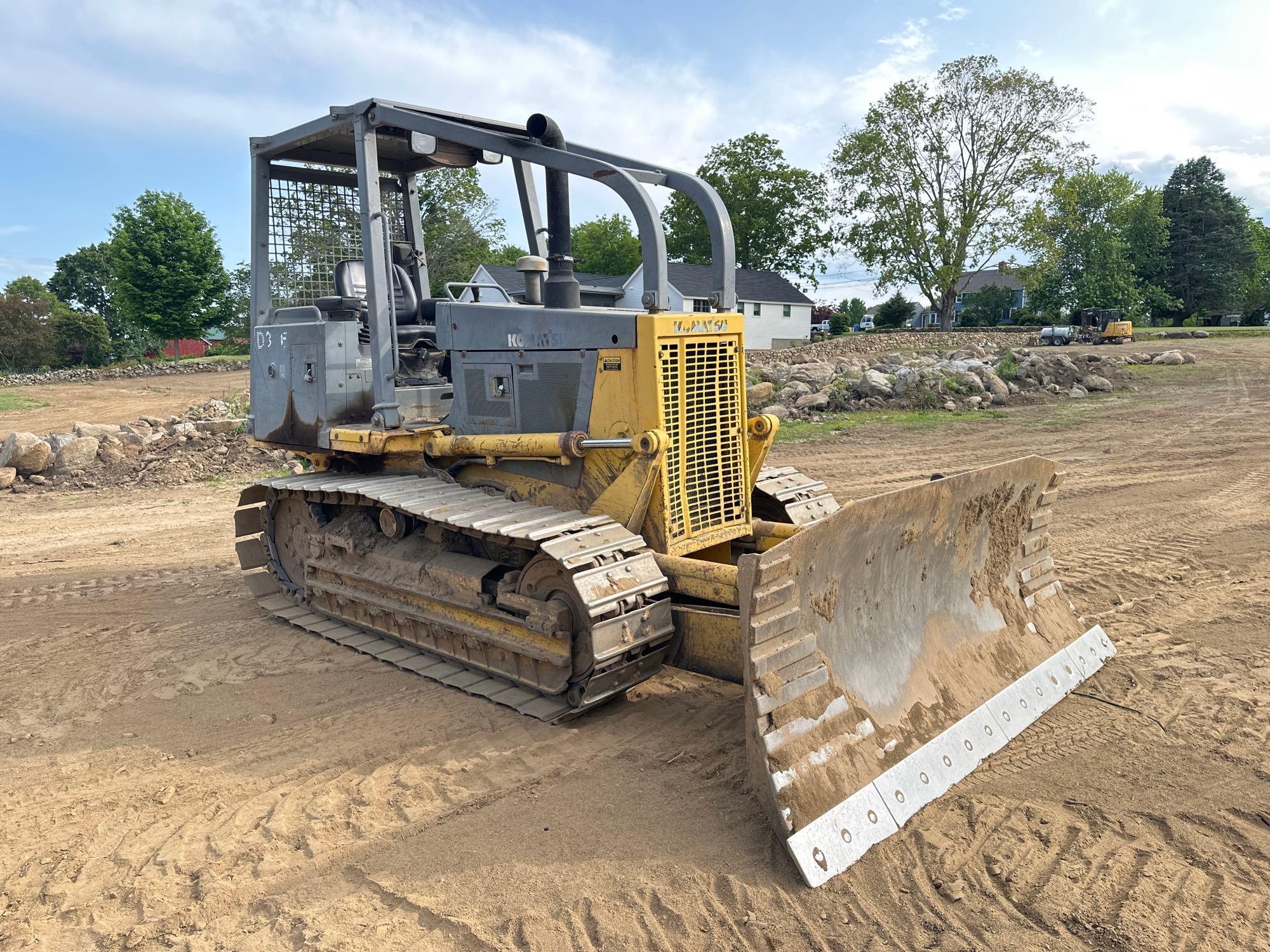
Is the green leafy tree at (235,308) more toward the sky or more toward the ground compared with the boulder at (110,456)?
more toward the sky

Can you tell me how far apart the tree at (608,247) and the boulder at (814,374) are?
42302 mm

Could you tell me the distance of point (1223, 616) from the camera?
6023 millimetres

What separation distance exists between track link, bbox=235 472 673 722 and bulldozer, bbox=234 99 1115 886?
2cm

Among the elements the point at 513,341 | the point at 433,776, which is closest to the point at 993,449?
the point at 513,341

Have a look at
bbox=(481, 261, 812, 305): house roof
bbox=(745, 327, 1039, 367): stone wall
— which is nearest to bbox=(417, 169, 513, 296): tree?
bbox=(481, 261, 812, 305): house roof

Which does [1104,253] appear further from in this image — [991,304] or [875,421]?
[875,421]

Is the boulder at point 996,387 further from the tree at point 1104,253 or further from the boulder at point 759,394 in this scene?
the tree at point 1104,253

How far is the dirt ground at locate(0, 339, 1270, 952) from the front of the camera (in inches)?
124

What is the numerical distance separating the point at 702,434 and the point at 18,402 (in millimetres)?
24116

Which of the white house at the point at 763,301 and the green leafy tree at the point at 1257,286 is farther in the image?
the green leafy tree at the point at 1257,286

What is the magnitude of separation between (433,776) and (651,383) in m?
2.24

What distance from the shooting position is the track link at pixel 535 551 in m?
4.39

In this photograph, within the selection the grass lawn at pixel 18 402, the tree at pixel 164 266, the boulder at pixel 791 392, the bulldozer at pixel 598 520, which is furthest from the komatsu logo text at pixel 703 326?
the tree at pixel 164 266

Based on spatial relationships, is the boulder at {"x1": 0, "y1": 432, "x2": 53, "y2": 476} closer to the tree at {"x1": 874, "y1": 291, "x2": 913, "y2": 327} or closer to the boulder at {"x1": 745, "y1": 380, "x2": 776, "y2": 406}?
the boulder at {"x1": 745, "y1": 380, "x2": 776, "y2": 406}
